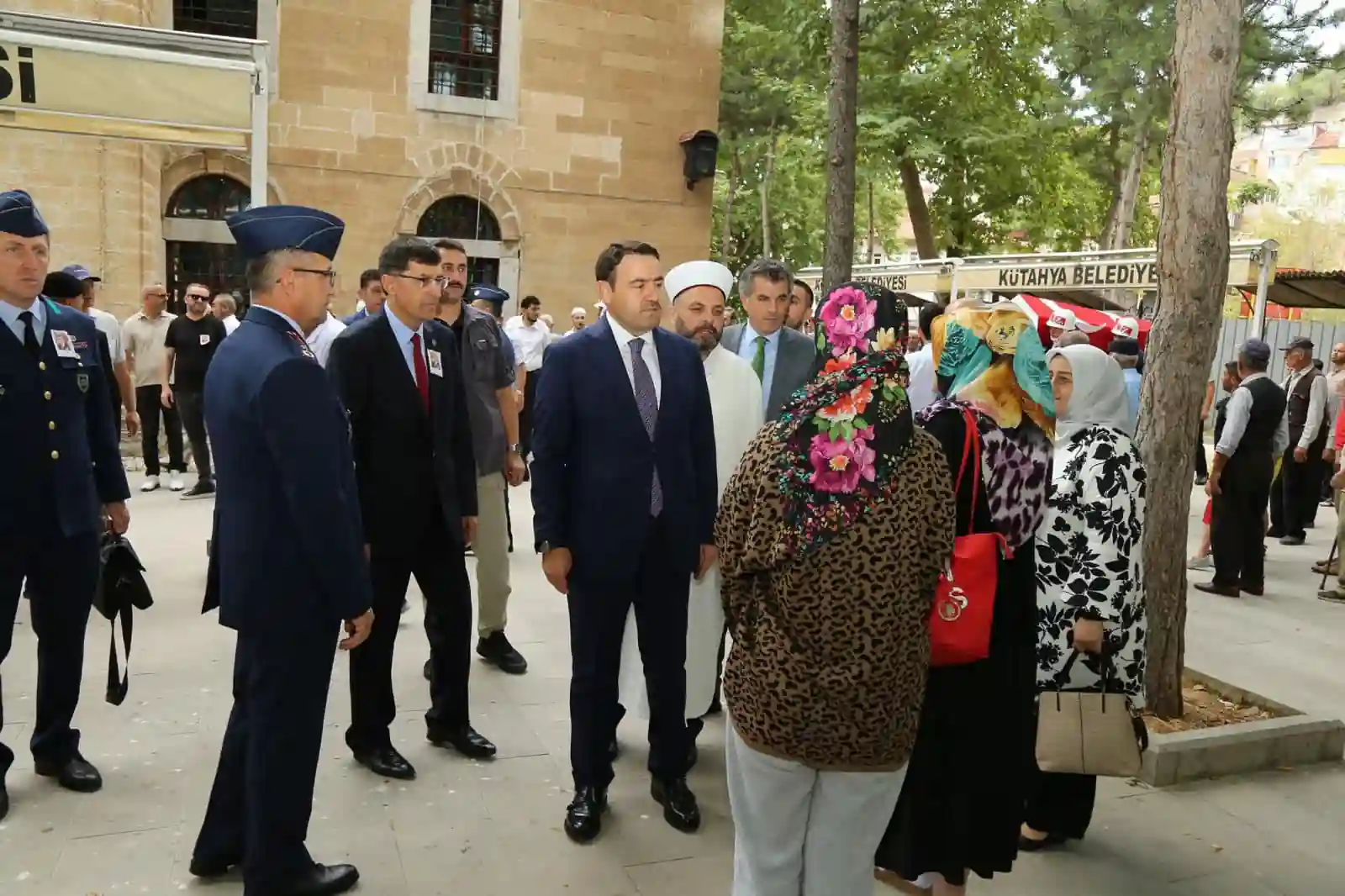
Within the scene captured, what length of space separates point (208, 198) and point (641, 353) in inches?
447

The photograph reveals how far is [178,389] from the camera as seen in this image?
9.43 m

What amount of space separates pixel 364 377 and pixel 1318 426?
917cm

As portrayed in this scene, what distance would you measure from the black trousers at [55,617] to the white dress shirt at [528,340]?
8.13m

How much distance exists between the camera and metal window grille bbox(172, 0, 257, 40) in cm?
1247

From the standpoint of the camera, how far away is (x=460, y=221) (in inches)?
552

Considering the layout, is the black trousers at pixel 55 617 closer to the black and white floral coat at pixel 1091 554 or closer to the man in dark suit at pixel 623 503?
the man in dark suit at pixel 623 503

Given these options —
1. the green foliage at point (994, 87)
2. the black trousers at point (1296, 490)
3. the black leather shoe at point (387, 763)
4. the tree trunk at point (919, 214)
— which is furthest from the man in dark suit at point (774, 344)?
the tree trunk at point (919, 214)

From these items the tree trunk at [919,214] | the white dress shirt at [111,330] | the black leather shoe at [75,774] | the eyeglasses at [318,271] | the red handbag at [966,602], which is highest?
the tree trunk at [919,214]

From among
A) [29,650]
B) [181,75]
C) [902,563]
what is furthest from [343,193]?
[902,563]

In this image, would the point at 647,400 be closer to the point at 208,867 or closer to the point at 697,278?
the point at 697,278

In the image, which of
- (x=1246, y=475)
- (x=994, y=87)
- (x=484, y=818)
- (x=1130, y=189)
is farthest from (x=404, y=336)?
(x=1130, y=189)

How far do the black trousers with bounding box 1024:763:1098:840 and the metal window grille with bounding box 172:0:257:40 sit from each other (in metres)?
12.6

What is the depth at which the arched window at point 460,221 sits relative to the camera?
1388 centimetres

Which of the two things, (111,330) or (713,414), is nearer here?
(713,414)
